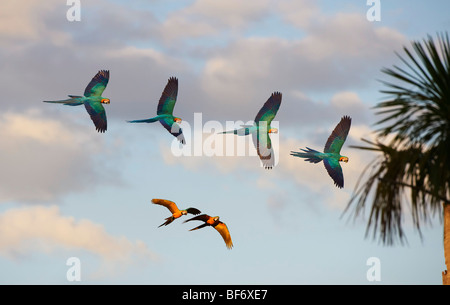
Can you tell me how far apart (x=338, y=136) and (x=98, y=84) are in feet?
32.6

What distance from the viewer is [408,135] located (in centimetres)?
1343

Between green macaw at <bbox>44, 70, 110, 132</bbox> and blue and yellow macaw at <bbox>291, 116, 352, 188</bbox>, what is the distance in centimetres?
802

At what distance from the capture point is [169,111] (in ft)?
94.2

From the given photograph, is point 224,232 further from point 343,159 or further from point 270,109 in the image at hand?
point 343,159

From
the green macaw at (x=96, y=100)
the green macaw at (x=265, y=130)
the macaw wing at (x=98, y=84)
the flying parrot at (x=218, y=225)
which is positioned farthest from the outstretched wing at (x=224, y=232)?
the macaw wing at (x=98, y=84)

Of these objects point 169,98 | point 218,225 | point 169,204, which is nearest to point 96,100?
point 169,98

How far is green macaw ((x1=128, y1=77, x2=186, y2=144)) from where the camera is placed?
28.1 meters

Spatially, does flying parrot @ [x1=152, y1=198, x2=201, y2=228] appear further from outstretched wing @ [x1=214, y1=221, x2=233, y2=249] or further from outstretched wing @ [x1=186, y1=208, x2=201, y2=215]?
outstretched wing @ [x1=214, y1=221, x2=233, y2=249]

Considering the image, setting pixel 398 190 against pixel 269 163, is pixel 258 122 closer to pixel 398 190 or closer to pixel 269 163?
pixel 269 163

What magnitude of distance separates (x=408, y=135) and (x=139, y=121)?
626 inches

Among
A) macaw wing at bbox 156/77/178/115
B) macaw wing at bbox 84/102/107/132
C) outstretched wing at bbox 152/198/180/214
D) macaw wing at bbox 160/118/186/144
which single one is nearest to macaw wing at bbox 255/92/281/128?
macaw wing at bbox 160/118/186/144
